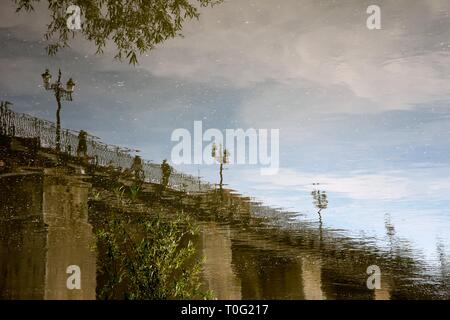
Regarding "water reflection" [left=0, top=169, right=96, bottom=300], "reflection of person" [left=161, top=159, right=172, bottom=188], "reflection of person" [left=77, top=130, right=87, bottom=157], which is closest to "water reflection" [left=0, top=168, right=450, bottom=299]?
"water reflection" [left=0, top=169, right=96, bottom=300]

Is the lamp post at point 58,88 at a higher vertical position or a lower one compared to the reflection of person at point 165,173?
higher

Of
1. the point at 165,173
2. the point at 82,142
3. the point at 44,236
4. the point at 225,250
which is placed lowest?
the point at 225,250

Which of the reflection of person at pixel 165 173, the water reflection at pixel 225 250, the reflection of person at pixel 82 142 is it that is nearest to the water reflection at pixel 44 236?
the water reflection at pixel 225 250

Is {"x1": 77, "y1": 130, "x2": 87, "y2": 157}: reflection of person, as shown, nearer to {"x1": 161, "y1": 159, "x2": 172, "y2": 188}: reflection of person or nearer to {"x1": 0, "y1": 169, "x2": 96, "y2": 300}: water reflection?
{"x1": 0, "y1": 169, "x2": 96, "y2": 300}: water reflection

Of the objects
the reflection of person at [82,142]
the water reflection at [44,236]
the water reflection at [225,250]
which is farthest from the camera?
the reflection of person at [82,142]

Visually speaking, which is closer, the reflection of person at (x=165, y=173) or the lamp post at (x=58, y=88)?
the lamp post at (x=58, y=88)

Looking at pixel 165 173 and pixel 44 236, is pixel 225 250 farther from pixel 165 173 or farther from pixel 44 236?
A: pixel 44 236

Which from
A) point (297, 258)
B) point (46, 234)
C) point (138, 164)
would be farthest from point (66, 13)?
point (297, 258)

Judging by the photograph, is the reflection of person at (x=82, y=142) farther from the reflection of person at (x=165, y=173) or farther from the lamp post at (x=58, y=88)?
the reflection of person at (x=165, y=173)

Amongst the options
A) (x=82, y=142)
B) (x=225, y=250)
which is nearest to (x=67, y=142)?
(x=82, y=142)

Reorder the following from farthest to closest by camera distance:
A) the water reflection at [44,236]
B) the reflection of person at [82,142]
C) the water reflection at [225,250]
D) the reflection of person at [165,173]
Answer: the reflection of person at [165,173] → the reflection of person at [82,142] → the water reflection at [225,250] → the water reflection at [44,236]
